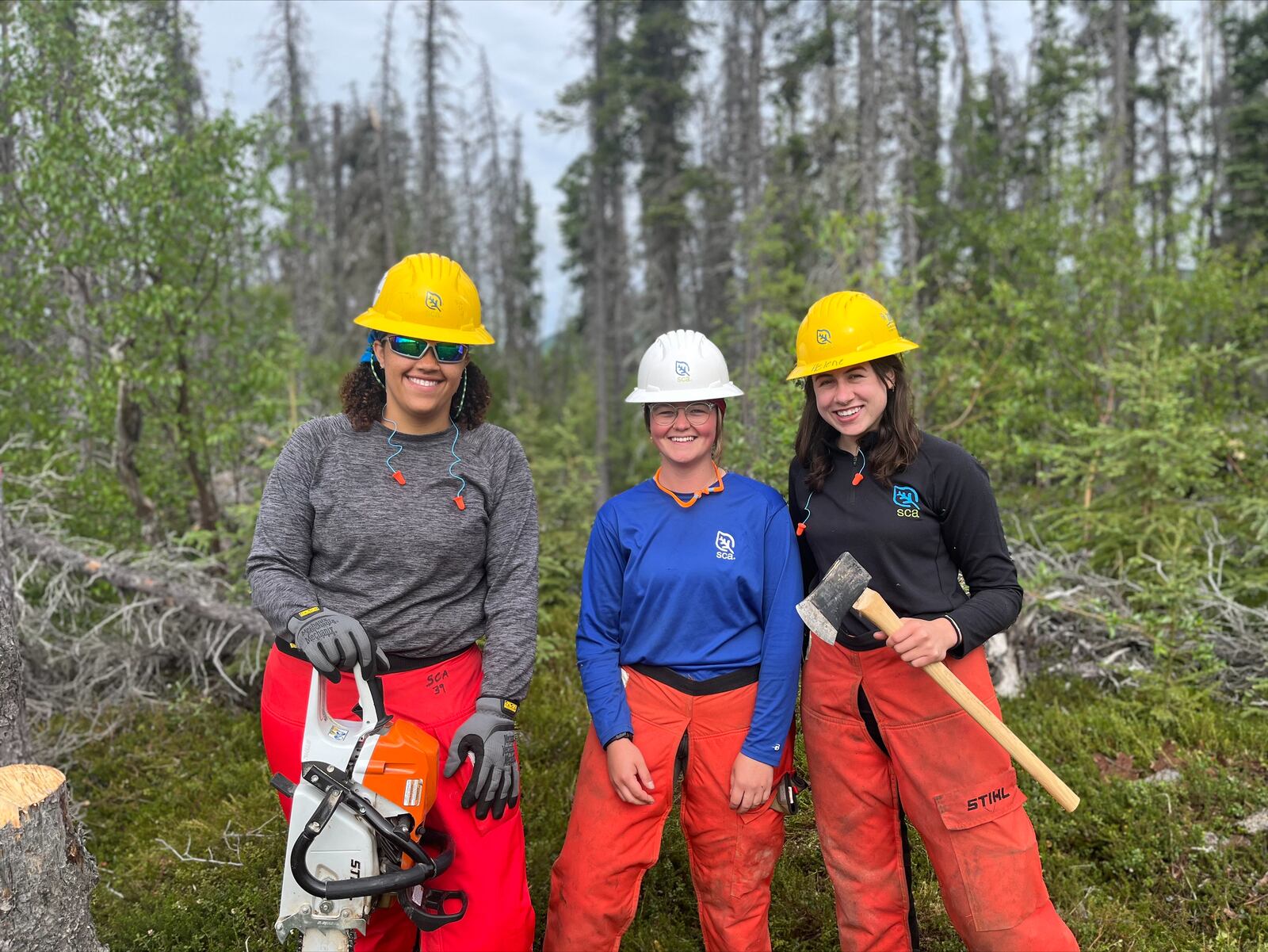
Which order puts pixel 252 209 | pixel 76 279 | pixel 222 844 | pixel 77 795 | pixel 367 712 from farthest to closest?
pixel 252 209
pixel 76 279
pixel 77 795
pixel 222 844
pixel 367 712

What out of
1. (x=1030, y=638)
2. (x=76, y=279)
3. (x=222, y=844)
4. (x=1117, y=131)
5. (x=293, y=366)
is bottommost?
(x=222, y=844)

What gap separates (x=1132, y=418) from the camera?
361 inches

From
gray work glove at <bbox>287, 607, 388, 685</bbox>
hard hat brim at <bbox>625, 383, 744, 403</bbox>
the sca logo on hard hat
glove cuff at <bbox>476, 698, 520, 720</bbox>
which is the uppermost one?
hard hat brim at <bbox>625, 383, 744, 403</bbox>

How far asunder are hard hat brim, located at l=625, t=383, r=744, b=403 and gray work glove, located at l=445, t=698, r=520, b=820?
45.5 inches

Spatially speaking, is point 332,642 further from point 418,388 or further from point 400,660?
point 418,388

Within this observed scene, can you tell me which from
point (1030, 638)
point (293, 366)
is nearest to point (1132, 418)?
point (1030, 638)

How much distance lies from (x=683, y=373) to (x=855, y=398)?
61cm

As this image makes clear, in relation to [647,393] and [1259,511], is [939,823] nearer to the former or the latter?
[647,393]

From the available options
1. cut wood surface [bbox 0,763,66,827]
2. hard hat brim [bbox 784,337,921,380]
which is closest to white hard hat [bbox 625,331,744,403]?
hard hat brim [bbox 784,337,921,380]

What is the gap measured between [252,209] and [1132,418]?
9584 millimetres

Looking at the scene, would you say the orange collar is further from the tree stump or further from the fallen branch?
the fallen branch

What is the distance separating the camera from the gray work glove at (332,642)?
2314 mm

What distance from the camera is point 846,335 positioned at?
2.79 meters

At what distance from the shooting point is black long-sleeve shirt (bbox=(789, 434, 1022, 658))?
2648 mm
